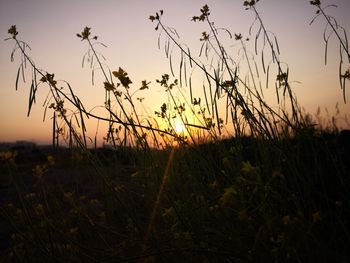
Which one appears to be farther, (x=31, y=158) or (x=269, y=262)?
(x=31, y=158)

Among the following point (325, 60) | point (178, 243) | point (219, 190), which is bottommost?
point (178, 243)

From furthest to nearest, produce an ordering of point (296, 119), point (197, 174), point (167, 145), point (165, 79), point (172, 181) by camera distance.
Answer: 1. point (165, 79)
2. point (167, 145)
3. point (172, 181)
4. point (197, 174)
5. point (296, 119)

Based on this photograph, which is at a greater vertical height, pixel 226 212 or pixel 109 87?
pixel 109 87

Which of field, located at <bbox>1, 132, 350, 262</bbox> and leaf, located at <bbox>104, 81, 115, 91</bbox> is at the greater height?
leaf, located at <bbox>104, 81, 115, 91</bbox>

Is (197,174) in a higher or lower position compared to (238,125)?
lower

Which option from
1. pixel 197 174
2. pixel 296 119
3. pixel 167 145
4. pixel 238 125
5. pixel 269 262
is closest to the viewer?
pixel 269 262

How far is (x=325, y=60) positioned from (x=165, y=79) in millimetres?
1395

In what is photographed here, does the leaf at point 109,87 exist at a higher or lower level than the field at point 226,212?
higher

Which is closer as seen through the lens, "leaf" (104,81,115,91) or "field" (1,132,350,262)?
"field" (1,132,350,262)

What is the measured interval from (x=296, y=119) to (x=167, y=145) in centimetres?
109

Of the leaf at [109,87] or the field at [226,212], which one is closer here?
the field at [226,212]

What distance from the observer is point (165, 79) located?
276 cm

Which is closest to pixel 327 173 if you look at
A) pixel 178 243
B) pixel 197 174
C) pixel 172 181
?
pixel 197 174

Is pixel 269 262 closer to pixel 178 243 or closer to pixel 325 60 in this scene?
pixel 178 243
